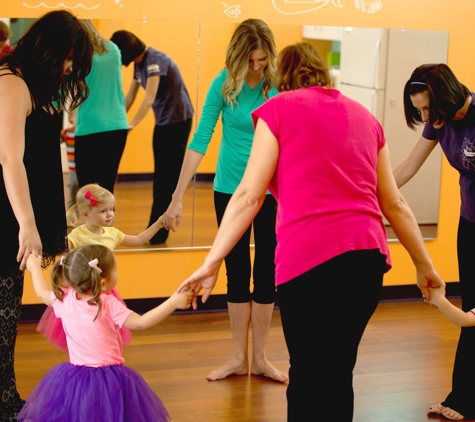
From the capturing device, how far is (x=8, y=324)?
2.67 meters

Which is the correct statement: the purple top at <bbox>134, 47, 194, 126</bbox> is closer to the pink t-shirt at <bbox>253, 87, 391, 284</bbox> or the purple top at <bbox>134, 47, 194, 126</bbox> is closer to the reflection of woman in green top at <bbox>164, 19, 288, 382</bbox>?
the reflection of woman in green top at <bbox>164, 19, 288, 382</bbox>

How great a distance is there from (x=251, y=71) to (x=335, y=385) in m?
1.66

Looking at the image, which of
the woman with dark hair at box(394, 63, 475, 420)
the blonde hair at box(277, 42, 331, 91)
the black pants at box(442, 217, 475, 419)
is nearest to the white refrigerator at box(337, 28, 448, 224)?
the woman with dark hair at box(394, 63, 475, 420)

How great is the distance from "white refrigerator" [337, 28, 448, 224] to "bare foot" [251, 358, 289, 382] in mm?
1926

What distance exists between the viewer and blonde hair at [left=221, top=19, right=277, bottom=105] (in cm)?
321

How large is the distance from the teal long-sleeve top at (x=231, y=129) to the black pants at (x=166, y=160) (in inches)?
38.0

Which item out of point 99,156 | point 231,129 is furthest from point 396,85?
point 99,156

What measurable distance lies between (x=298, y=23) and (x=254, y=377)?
2119mm

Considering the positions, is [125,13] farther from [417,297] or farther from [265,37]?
[417,297]

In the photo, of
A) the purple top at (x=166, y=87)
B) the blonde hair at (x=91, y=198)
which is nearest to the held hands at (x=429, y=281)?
the blonde hair at (x=91, y=198)

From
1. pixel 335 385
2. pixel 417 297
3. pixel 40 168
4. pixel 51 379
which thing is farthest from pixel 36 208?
pixel 417 297

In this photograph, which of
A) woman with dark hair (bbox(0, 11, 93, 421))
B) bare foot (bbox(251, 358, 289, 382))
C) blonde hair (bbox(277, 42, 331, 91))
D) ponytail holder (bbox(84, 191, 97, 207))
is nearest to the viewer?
blonde hair (bbox(277, 42, 331, 91))

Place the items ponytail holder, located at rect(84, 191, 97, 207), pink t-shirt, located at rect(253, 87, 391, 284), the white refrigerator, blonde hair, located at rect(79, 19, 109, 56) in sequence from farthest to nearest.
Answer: the white refrigerator < blonde hair, located at rect(79, 19, 109, 56) < ponytail holder, located at rect(84, 191, 97, 207) < pink t-shirt, located at rect(253, 87, 391, 284)

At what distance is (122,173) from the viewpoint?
436 centimetres
